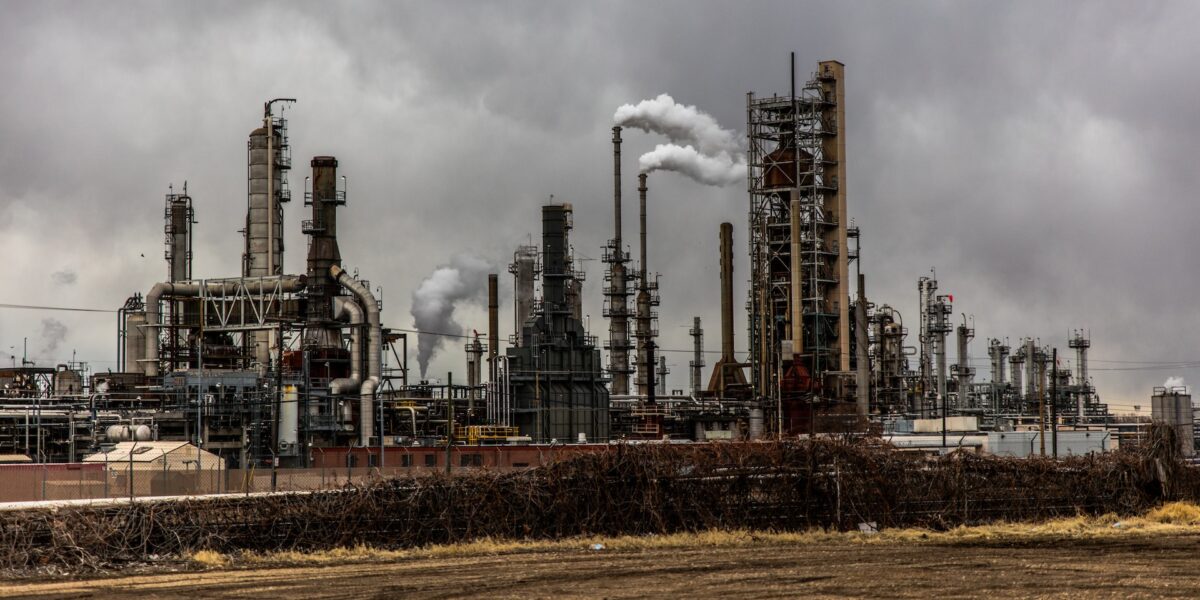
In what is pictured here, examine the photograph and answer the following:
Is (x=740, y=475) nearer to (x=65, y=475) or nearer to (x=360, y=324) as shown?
(x=65, y=475)

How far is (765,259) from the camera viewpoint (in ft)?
261

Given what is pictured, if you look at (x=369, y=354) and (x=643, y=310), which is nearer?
(x=369, y=354)

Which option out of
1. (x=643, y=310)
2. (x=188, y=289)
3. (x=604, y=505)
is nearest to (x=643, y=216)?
(x=643, y=310)

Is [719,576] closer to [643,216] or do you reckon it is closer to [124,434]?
[124,434]

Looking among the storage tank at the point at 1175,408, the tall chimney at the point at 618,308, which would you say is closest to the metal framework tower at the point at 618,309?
the tall chimney at the point at 618,308

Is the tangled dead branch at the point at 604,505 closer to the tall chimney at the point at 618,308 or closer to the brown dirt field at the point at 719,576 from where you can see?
the brown dirt field at the point at 719,576

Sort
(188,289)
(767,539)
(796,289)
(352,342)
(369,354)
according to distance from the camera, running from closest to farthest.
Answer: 1. (767,539)
2. (369,354)
3. (352,342)
4. (188,289)
5. (796,289)

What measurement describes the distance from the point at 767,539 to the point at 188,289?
44.5 metres

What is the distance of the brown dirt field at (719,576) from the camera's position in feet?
85.9

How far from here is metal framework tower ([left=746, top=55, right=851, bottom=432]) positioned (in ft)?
260

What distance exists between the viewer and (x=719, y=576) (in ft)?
93.4

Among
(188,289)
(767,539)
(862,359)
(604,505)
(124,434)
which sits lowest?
(767,539)

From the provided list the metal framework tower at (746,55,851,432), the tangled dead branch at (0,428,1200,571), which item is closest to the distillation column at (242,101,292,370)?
the metal framework tower at (746,55,851,432)

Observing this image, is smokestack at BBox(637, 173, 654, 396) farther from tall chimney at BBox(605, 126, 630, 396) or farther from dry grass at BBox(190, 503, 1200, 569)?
dry grass at BBox(190, 503, 1200, 569)
